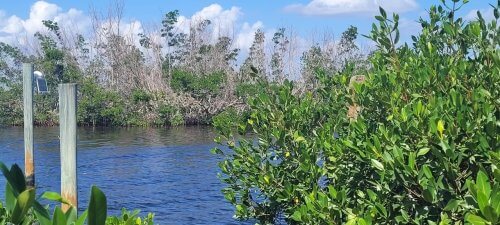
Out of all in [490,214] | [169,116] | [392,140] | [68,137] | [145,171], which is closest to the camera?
[490,214]

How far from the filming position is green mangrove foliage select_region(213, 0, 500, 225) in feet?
10.3

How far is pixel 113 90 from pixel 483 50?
40747 mm

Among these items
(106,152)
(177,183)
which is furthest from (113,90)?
(177,183)

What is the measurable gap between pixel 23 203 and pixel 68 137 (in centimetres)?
389

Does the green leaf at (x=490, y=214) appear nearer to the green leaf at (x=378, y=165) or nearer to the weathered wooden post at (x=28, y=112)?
the green leaf at (x=378, y=165)

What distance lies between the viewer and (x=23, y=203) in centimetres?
114

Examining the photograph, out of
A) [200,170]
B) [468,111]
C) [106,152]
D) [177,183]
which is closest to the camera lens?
[468,111]

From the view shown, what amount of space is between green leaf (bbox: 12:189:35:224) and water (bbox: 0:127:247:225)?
12374mm

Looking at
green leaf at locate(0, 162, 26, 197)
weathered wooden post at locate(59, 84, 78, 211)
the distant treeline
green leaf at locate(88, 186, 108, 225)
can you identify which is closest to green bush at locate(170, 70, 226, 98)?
the distant treeline

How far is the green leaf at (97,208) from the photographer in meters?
1.01

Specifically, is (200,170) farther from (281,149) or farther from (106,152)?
(281,149)

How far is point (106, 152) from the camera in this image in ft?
84.2

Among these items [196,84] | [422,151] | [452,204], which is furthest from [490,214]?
[196,84]

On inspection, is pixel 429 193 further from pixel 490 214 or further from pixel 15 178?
pixel 15 178
